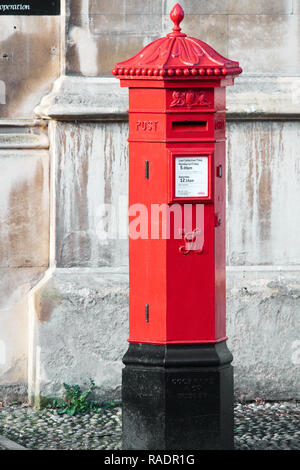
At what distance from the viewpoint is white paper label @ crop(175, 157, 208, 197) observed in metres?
5.34

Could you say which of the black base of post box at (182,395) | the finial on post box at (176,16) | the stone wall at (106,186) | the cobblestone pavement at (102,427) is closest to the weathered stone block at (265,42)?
the stone wall at (106,186)


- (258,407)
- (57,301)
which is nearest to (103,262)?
(57,301)

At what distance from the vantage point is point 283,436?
6.33 metres

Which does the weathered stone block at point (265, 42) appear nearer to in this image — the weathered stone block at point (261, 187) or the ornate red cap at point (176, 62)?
the weathered stone block at point (261, 187)

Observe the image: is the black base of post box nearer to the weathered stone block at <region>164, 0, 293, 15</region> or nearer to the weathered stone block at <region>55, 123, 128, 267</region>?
the weathered stone block at <region>55, 123, 128, 267</region>

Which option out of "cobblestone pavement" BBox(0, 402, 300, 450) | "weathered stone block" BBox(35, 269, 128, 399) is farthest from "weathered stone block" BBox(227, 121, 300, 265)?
"cobblestone pavement" BBox(0, 402, 300, 450)

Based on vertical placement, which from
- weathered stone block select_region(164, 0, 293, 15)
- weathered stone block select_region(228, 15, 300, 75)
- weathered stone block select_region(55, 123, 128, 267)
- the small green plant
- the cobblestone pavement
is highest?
weathered stone block select_region(164, 0, 293, 15)

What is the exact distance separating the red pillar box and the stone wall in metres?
1.47

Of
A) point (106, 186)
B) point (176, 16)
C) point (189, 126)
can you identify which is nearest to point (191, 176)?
point (189, 126)

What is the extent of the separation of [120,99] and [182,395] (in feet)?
7.87

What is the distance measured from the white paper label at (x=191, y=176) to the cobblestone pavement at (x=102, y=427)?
1637 millimetres

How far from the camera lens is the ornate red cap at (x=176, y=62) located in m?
5.25

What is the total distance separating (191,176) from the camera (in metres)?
5.38

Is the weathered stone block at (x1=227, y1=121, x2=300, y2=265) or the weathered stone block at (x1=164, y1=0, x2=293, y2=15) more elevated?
the weathered stone block at (x1=164, y1=0, x2=293, y2=15)
